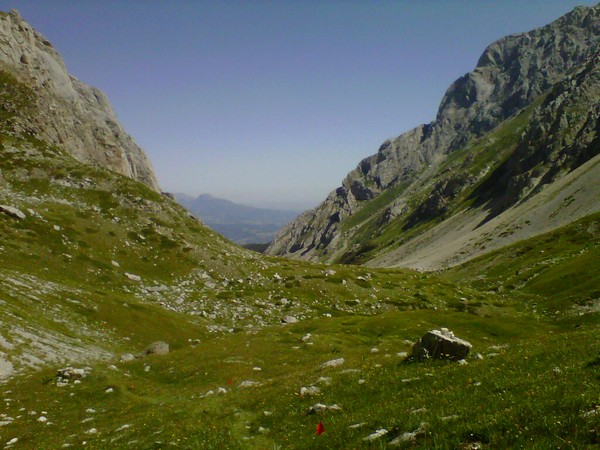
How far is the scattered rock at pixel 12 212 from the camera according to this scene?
61875mm

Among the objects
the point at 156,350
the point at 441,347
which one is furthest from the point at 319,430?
the point at 156,350

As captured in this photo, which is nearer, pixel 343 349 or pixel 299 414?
pixel 299 414

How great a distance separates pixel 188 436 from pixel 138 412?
10.0 m

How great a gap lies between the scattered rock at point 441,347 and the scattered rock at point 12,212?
6375 centimetres

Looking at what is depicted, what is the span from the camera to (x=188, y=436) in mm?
16422

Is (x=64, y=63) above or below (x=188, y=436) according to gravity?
above

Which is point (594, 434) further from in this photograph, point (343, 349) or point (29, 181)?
point (29, 181)

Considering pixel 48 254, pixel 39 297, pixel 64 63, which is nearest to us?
pixel 39 297

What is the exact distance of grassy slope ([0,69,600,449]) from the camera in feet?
41.9

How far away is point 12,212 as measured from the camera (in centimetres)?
6209

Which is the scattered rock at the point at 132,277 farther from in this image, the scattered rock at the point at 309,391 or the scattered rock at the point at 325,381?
the scattered rock at the point at 309,391

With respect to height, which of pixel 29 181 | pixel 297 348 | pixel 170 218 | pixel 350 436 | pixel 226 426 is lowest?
pixel 297 348

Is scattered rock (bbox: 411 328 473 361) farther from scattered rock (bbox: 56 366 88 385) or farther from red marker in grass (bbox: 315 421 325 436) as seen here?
scattered rock (bbox: 56 366 88 385)

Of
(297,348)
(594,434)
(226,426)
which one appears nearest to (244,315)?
(297,348)
